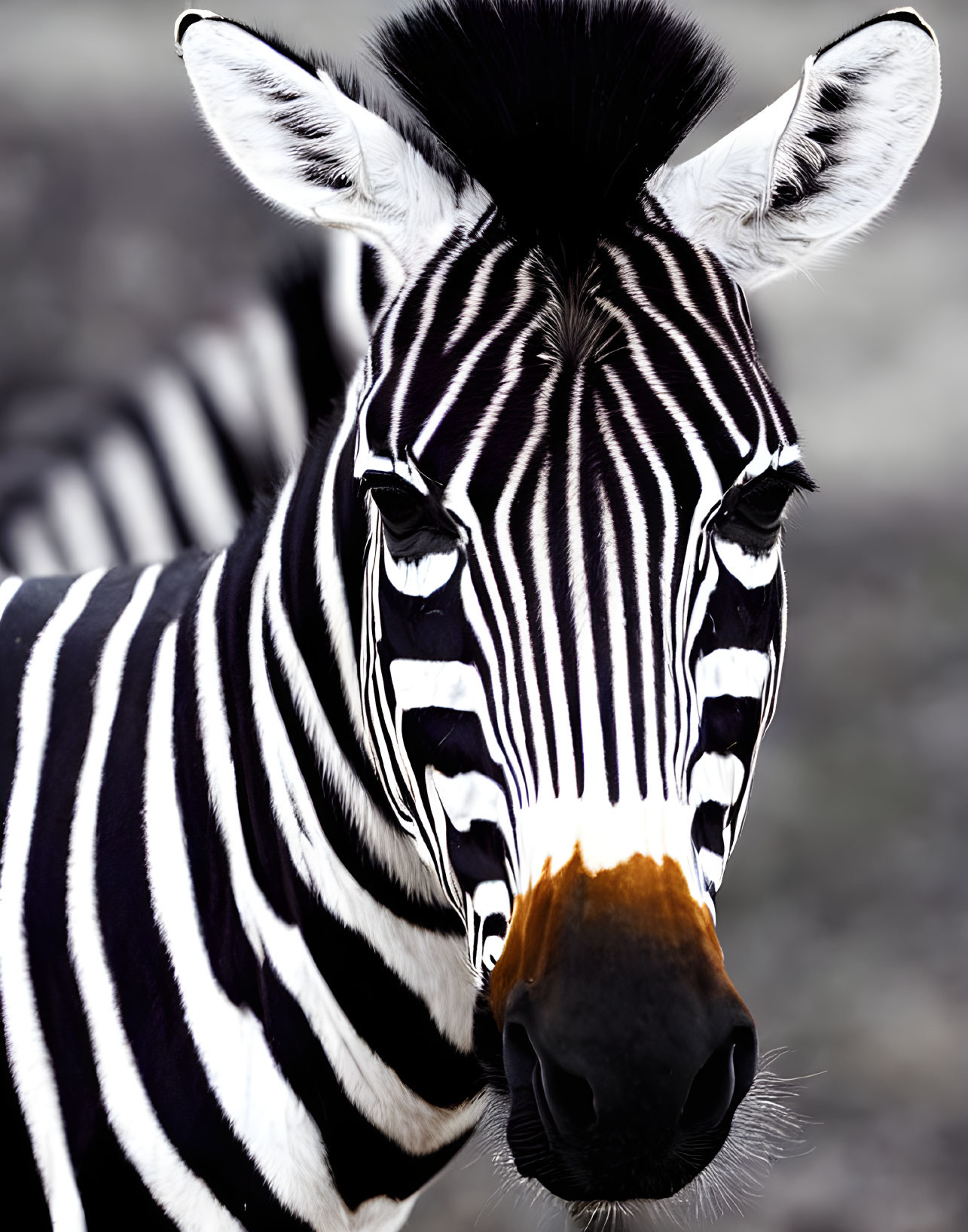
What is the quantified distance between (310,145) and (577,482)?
0.77 metres

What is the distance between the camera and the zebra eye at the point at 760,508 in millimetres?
1899

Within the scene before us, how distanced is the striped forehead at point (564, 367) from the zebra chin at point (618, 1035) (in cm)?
63

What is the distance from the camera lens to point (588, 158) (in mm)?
1919

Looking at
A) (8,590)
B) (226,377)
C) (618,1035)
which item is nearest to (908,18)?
(618,1035)

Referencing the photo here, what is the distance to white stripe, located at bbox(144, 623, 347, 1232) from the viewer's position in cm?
221

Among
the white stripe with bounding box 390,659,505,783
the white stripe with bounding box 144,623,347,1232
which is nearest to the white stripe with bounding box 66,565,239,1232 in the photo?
the white stripe with bounding box 144,623,347,1232

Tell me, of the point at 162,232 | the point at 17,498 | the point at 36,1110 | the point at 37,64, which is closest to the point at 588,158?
the point at 36,1110

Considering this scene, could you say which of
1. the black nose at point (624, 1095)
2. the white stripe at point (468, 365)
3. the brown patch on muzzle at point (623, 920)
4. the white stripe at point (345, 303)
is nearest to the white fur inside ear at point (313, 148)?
the white stripe at point (345, 303)

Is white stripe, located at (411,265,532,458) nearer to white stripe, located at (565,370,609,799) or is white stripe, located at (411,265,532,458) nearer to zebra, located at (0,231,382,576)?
white stripe, located at (565,370,609,799)

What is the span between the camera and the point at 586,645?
1766mm

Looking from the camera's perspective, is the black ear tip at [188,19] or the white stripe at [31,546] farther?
the white stripe at [31,546]

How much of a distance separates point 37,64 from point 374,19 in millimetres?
8636

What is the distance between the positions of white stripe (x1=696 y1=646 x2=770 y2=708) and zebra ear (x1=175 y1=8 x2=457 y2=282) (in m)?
0.84

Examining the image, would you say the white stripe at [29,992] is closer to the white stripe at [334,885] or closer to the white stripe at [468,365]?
the white stripe at [334,885]
